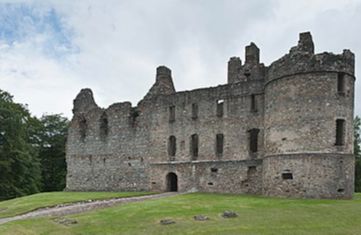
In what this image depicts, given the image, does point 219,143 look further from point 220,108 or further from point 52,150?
point 52,150

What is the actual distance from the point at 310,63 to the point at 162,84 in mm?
14322

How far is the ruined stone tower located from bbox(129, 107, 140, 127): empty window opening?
9cm

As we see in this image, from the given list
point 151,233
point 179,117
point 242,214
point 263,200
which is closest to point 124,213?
point 151,233

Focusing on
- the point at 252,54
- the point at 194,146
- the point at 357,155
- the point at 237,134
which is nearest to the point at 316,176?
the point at 237,134

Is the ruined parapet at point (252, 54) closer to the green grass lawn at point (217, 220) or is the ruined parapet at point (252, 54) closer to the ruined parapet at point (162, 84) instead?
the ruined parapet at point (162, 84)

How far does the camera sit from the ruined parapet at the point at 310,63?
83.2 feet

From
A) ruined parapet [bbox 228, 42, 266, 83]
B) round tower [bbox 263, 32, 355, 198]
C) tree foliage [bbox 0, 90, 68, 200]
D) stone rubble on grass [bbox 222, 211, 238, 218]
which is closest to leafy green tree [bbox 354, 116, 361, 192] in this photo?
ruined parapet [bbox 228, 42, 266, 83]

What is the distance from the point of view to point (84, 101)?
4253 centimetres

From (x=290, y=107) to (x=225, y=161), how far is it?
693 centimetres

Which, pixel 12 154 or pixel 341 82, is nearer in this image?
pixel 341 82

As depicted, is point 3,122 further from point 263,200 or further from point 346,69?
point 346,69

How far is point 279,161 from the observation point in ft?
84.9

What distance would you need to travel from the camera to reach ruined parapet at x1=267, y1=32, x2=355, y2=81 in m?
25.4

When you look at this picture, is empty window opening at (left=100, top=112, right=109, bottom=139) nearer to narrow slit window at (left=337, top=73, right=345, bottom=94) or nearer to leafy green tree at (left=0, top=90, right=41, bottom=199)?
leafy green tree at (left=0, top=90, right=41, bottom=199)
